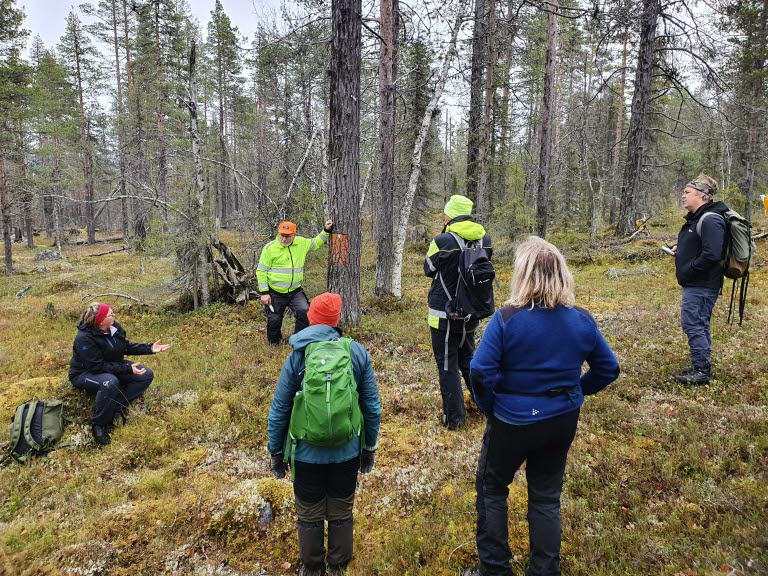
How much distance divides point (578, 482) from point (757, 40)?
26504 millimetres

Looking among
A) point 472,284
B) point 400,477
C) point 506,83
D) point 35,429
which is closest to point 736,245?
point 472,284

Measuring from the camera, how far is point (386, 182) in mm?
11852

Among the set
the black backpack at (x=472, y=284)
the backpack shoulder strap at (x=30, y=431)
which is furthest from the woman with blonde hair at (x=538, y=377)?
the backpack shoulder strap at (x=30, y=431)

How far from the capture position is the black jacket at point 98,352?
5977 millimetres

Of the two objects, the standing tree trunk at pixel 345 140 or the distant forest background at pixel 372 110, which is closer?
the standing tree trunk at pixel 345 140

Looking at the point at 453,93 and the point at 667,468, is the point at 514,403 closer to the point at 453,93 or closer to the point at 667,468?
the point at 667,468

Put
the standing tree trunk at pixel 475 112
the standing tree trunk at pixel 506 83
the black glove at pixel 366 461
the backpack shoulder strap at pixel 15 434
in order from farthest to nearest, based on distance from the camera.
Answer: the standing tree trunk at pixel 506 83, the standing tree trunk at pixel 475 112, the backpack shoulder strap at pixel 15 434, the black glove at pixel 366 461

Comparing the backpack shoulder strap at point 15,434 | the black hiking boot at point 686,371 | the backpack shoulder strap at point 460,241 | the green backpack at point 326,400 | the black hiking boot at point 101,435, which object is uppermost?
Result: the backpack shoulder strap at point 460,241

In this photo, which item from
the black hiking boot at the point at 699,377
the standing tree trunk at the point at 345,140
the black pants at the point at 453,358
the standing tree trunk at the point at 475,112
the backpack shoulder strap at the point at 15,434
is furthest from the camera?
the standing tree trunk at the point at 475,112

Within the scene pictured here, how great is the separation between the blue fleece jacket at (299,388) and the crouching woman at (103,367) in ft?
13.1

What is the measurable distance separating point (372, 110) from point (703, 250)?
408 inches

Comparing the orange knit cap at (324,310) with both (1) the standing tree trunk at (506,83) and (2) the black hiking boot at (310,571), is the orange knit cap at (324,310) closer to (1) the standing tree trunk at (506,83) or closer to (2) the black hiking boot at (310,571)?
(2) the black hiking boot at (310,571)

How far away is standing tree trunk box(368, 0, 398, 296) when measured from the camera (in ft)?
36.2

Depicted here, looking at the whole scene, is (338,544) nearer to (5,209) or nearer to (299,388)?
(299,388)
